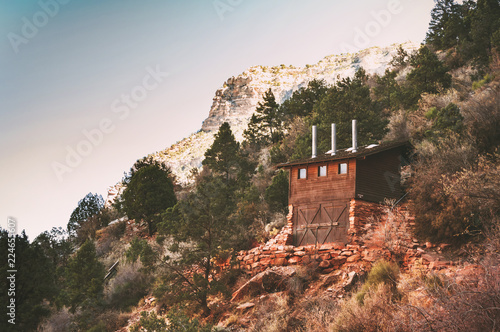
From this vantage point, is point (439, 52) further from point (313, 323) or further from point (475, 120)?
point (313, 323)

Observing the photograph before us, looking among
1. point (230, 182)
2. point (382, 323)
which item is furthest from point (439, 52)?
point (382, 323)

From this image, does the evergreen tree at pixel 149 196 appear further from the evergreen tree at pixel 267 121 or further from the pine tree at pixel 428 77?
the pine tree at pixel 428 77

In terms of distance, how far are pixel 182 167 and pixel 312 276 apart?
60940 millimetres

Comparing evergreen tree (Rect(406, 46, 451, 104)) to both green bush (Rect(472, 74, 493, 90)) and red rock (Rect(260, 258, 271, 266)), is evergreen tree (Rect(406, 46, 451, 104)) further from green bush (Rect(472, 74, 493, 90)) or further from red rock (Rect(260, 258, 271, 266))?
red rock (Rect(260, 258, 271, 266))

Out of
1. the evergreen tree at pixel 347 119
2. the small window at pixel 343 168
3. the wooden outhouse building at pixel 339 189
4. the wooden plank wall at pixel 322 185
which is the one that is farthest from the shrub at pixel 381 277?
the evergreen tree at pixel 347 119

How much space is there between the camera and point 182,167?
7894cm

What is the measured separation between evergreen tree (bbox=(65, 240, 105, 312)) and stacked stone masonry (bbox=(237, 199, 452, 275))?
28.8 feet

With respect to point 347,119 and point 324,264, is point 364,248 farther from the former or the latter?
point 347,119

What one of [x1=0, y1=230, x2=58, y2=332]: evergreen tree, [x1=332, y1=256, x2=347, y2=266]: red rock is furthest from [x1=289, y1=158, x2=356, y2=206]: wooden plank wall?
[x1=0, y1=230, x2=58, y2=332]: evergreen tree

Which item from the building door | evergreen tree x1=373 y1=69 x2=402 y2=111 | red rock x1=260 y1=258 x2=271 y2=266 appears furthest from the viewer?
evergreen tree x1=373 y1=69 x2=402 y2=111

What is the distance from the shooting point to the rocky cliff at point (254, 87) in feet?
284

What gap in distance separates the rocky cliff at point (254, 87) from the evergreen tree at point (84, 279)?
2091 inches

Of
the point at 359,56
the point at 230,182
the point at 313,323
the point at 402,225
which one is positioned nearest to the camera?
the point at 313,323

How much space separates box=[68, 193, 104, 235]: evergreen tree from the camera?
1877 inches
